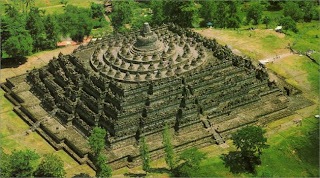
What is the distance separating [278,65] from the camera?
3536 inches

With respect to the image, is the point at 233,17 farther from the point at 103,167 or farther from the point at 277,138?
the point at 103,167

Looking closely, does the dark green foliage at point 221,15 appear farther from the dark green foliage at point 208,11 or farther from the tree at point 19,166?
the tree at point 19,166

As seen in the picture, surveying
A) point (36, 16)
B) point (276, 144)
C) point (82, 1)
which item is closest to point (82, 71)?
point (36, 16)

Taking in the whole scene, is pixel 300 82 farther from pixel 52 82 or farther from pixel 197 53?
pixel 52 82

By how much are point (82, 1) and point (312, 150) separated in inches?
3877

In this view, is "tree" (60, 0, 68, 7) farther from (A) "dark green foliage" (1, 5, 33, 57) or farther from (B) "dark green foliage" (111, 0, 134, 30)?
(A) "dark green foliage" (1, 5, 33, 57)

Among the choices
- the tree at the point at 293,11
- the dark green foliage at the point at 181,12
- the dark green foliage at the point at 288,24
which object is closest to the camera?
the dark green foliage at the point at 181,12

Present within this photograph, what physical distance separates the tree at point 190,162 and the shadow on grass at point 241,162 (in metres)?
4.79

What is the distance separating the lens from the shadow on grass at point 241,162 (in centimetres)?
6188

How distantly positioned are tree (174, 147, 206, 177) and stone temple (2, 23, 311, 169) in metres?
5.27

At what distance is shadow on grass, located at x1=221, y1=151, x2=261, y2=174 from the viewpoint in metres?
61.9

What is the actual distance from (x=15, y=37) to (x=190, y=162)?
4638 centimetres

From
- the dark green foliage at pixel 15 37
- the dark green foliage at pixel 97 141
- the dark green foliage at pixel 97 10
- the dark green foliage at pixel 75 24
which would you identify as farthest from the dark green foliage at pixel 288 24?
the dark green foliage at pixel 97 141

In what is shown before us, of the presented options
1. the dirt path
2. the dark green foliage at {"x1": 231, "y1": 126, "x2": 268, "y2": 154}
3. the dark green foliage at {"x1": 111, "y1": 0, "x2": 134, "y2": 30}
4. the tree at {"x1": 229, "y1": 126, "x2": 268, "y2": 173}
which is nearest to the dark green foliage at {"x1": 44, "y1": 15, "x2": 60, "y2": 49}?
the dirt path
